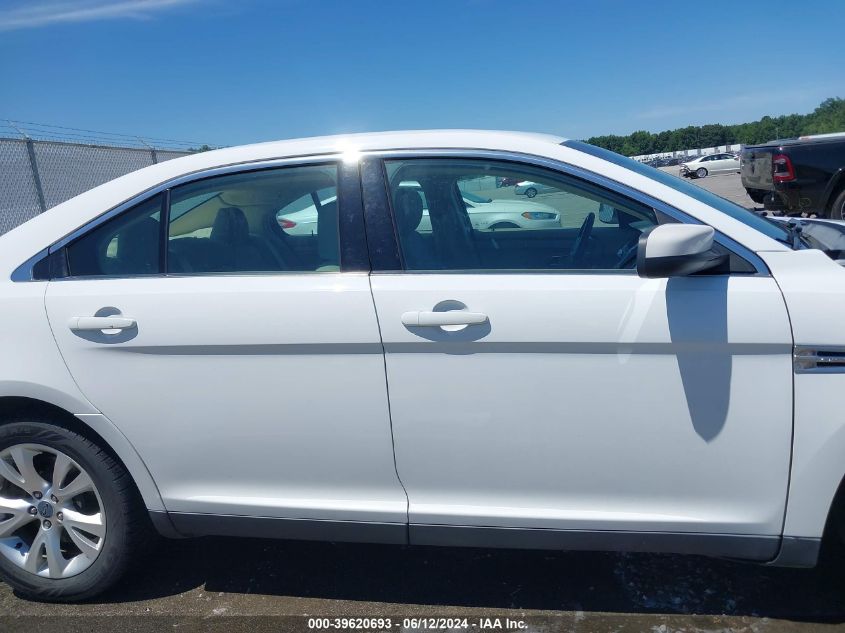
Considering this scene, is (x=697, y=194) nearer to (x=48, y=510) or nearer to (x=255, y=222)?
(x=255, y=222)

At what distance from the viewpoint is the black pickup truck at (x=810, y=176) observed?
359 inches

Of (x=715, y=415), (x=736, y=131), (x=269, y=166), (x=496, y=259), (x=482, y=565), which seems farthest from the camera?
(x=736, y=131)

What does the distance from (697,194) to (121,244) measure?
2166mm

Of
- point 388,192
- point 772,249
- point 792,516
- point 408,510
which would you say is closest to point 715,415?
point 792,516

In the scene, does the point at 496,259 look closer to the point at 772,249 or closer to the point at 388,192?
the point at 388,192

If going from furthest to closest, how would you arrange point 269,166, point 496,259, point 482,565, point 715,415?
point 482,565
point 269,166
point 496,259
point 715,415

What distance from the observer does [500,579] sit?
285 centimetres

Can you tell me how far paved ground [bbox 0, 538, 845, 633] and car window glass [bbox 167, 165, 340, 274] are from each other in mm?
1319

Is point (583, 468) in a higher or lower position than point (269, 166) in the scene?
lower

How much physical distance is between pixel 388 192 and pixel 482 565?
5.21 ft

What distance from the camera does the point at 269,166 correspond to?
8.70ft

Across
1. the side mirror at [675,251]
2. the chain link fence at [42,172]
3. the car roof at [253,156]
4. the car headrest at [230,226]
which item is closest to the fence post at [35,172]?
the chain link fence at [42,172]

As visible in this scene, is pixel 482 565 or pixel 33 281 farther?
pixel 482 565

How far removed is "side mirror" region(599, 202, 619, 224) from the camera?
2487 millimetres
